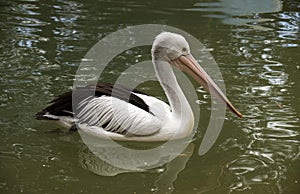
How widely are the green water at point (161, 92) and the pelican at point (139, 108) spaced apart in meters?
0.17

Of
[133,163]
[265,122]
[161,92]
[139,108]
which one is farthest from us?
[161,92]

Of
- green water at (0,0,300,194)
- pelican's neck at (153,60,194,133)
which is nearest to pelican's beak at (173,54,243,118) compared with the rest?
pelican's neck at (153,60,194,133)

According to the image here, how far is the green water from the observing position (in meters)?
3.51

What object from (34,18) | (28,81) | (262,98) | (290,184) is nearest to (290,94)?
(262,98)

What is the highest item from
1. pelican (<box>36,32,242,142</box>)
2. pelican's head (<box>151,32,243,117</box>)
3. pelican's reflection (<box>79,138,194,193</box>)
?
pelican's head (<box>151,32,243,117</box>)

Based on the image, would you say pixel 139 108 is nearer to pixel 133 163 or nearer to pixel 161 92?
pixel 133 163

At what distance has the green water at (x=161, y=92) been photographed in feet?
11.5

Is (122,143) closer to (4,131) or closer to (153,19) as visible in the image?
(4,131)

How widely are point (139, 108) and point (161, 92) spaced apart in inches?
40.2

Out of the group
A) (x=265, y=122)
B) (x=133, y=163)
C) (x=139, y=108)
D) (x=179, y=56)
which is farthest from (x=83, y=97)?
(x=265, y=122)

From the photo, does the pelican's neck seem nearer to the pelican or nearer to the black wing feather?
the pelican

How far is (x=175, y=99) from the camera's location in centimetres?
404

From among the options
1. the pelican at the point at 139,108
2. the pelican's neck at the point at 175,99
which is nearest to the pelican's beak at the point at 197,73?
the pelican at the point at 139,108

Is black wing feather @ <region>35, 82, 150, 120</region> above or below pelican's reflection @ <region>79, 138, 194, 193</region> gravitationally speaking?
above
